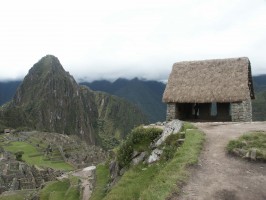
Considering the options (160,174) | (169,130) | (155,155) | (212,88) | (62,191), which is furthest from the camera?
(62,191)

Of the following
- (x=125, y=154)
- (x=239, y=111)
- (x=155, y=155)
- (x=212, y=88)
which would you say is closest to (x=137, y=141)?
(x=125, y=154)

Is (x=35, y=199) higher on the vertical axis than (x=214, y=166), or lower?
lower

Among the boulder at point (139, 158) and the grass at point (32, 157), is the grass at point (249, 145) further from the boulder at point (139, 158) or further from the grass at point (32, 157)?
the grass at point (32, 157)

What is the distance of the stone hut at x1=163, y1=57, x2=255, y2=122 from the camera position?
2746 centimetres

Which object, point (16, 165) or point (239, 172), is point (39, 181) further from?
point (239, 172)

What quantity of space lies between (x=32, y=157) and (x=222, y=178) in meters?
83.7

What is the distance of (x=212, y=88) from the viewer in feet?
93.1

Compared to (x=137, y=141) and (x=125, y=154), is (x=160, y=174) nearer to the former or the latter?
(x=137, y=141)

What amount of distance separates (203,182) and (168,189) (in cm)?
141

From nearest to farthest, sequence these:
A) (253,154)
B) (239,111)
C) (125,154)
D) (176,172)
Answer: (176,172) < (253,154) < (125,154) < (239,111)

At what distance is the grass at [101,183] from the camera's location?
19.8 meters

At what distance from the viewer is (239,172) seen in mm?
Answer: 13617

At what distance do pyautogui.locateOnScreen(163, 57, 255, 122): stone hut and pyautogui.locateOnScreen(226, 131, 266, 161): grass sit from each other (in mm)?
10593

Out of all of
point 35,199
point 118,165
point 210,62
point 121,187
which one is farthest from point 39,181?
point 121,187
